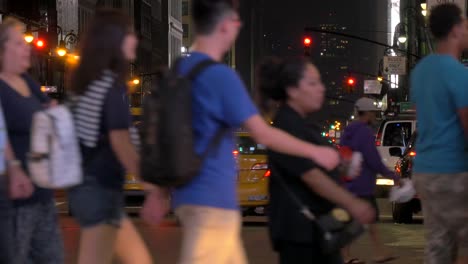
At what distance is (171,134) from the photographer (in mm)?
4668

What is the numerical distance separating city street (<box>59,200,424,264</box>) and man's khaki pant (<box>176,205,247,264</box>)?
749cm

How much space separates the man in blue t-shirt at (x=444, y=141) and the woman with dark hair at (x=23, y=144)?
2.14 meters

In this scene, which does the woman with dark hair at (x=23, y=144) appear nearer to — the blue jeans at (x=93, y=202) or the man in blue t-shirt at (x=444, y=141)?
the blue jeans at (x=93, y=202)

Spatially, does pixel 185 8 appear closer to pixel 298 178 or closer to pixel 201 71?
pixel 298 178

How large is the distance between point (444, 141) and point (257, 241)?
8.95 metres

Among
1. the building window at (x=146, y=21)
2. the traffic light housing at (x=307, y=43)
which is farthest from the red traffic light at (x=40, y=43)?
the building window at (x=146, y=21)

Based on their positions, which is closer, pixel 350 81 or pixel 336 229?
pixel 336 229

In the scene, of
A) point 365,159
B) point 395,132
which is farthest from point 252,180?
point 395,132

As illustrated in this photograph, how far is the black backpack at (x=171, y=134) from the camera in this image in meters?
4.68

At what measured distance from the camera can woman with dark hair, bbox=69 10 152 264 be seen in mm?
5781

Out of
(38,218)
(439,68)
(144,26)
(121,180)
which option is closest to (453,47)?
(439,68)

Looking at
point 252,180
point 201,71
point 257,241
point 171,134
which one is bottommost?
point 257,241

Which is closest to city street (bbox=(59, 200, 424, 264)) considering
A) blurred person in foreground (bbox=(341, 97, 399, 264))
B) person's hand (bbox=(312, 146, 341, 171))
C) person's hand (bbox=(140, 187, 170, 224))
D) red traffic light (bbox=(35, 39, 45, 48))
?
blurred person in foreground (bbox=(341, 97, 399, 264))

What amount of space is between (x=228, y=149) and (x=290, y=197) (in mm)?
906
